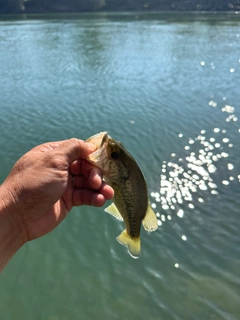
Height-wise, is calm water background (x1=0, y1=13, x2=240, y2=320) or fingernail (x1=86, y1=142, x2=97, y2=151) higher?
fingernail (x1=86, y1=142, x2=97, y2=151)

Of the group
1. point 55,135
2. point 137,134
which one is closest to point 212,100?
point 137,134

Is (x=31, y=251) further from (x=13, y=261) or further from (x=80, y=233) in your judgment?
(x=80, y=233)

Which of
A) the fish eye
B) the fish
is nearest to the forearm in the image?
the fish

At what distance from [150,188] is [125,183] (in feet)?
22.3

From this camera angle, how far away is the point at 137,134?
13680 mm

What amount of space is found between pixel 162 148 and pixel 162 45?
23.8 meters

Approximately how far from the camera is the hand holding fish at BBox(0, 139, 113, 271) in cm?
330

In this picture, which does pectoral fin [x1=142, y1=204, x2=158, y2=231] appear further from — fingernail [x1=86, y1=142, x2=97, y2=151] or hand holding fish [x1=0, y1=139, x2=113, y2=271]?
fingernail [x1=86, y1=142, x2=97, y2=151]

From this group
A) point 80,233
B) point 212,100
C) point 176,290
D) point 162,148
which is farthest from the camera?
point 212,100

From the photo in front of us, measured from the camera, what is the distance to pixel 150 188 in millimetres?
10156

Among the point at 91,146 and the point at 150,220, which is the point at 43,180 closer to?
the point at 91,146

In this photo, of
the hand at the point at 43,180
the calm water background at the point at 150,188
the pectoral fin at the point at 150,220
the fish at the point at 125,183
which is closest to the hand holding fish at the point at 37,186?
the hand at the point at 43,180

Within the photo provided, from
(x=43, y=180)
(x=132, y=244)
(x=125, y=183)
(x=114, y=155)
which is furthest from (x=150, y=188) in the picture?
(x=43, y=180)

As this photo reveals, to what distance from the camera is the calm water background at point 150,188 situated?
6922mm
